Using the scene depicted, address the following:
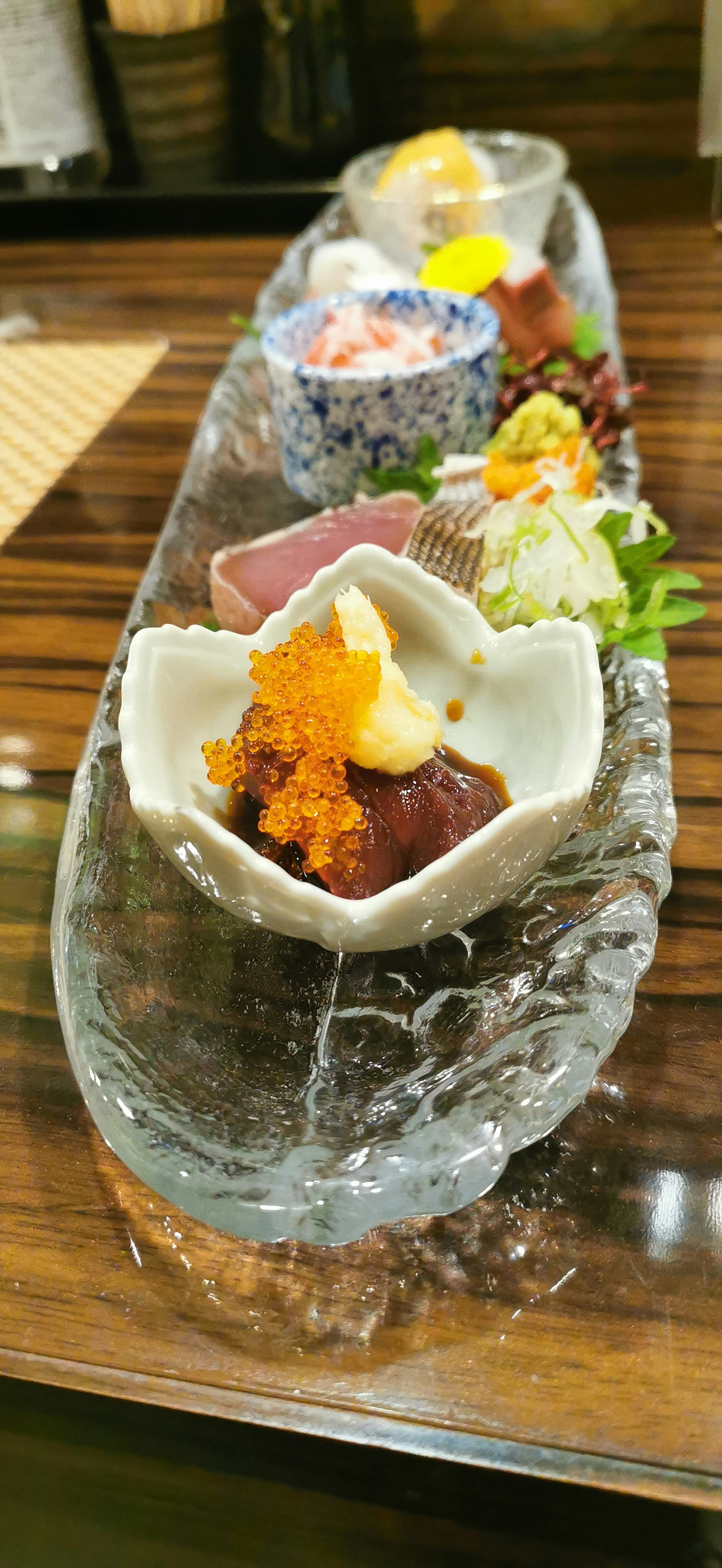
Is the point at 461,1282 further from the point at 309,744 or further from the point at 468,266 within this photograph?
the point at 468,266

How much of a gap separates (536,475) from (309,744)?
2.76 ft

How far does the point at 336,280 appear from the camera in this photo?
2379 mm

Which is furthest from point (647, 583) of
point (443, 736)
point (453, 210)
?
point (453, 210)

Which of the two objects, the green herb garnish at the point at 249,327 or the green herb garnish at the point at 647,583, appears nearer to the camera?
the green herb garnish at the point at 647,583

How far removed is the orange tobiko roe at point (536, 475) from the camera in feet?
5.33

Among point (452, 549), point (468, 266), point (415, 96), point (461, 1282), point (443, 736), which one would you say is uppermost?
point (415, 96)

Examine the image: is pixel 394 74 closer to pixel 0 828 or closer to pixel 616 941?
pixel 0 828

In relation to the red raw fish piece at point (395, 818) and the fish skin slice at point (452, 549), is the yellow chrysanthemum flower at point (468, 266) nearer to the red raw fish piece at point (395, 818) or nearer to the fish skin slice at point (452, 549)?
the fish skin slice at point (452, 549)

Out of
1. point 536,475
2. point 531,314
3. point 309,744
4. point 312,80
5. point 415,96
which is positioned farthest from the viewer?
point 415,96

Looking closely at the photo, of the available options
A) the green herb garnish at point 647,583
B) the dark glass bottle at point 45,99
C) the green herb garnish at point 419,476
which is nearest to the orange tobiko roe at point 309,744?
the green herb garnish at point 647,583

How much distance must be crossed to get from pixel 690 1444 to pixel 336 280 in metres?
2.28

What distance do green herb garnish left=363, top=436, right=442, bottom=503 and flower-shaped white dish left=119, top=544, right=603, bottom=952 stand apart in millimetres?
562

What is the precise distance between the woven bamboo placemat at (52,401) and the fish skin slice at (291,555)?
0.73 metres

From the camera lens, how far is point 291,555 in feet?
4.84
